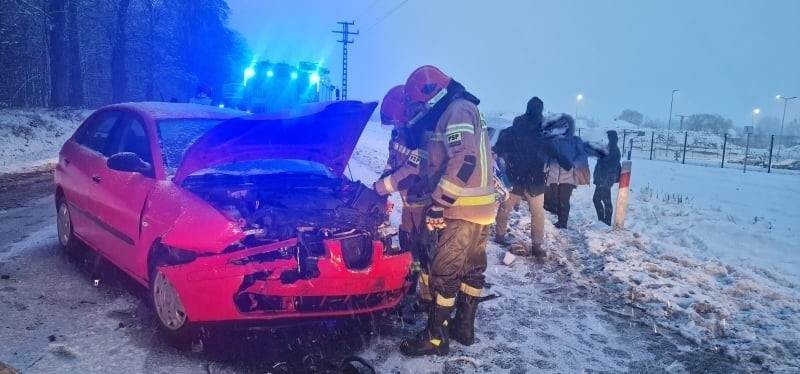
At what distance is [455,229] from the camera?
12.3ft

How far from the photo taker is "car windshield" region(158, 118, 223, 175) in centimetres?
412

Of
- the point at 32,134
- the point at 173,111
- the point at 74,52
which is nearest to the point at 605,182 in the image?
the point at 173,111

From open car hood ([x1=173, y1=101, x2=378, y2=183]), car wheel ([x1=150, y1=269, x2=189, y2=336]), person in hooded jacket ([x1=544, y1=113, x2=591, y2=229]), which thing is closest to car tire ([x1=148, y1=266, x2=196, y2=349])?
car wheel ([x1=150, y1=269, x2=189, y2=336])

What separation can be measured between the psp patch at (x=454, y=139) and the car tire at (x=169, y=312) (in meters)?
2.06

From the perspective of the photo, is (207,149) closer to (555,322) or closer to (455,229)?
(455,229)

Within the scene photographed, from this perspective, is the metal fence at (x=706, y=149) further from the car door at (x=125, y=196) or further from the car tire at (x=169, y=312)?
the car tire at (x=169, y=312)

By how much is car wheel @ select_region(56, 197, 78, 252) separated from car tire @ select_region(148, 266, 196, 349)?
226 centimetres

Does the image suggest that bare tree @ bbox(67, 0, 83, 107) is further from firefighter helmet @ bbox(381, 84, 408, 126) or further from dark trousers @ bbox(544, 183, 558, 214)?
firefighter helmet @ bbox(381, 84, 408, 126)

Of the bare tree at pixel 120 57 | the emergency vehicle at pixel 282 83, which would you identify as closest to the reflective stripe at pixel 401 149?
the emergency vehicle at pixel 282 83

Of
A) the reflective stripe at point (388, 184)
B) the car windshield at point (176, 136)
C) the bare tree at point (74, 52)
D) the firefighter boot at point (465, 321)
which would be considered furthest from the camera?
the bare tree at point (74, 52)

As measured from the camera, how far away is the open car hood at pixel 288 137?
152 inches

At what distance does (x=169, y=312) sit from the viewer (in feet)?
11.8

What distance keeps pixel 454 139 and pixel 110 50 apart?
3617cm

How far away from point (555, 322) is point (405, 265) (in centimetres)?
147
